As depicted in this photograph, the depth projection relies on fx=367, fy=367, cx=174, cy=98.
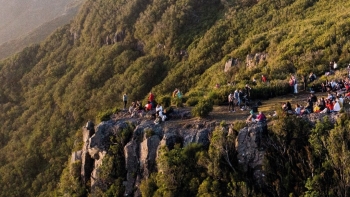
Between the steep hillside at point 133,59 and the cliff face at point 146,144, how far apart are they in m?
14.0

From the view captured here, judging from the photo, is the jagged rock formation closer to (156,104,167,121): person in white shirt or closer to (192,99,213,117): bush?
(192,99,213,117): bush

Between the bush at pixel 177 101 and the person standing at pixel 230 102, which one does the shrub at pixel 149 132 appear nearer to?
the bush at pixel 177 101

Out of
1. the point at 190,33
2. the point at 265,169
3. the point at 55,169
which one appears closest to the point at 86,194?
the point at 265,169

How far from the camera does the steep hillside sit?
1630 inches

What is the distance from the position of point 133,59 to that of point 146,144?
51.0m

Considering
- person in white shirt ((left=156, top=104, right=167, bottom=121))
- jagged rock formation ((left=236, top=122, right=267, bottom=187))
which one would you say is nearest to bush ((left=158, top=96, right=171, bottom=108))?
person in white shirt ((left=156, top=104, right=167, bottom=121))

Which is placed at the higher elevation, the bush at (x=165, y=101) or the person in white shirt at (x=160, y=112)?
the bush at (x=165, y=101)

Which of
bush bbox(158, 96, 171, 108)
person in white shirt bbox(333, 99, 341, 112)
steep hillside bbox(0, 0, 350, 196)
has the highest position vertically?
steep hillside bbox(0, 0, 350, 196)

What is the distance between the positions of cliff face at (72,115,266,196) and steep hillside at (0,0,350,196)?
14.0 meters

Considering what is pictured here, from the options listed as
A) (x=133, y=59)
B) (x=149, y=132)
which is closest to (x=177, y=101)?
(x=149, y=132)

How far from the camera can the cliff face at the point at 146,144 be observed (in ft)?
60.4

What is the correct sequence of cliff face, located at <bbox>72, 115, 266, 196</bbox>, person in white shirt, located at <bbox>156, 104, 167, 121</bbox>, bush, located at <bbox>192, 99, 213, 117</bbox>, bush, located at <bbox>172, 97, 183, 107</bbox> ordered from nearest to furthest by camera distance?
cliff face, located at <bbox>72, 115, 266, 196</bbox> < bush, located at <bbox>192, 99, 213, 117</bbox> < person in white shirt, located at <bbox>156, 104, 167, 121</bbox> < bush, located at <bbox>172, 97, 183, 107</bbox>

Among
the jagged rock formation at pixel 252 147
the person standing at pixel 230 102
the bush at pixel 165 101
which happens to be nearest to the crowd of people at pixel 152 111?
the bush at pixel 165 101

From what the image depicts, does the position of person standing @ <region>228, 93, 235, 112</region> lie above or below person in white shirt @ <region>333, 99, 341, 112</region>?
above
